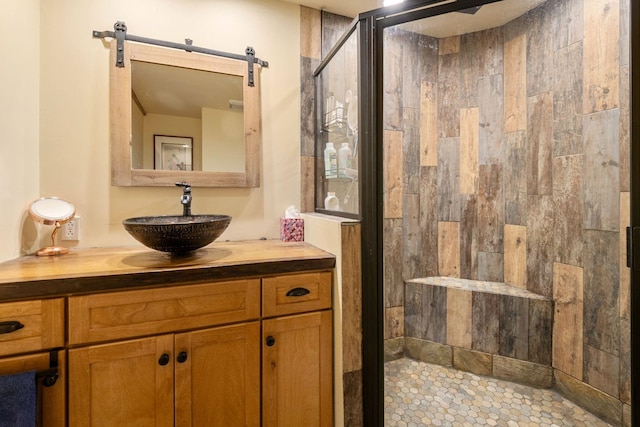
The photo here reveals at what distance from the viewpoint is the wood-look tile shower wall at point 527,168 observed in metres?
1.53

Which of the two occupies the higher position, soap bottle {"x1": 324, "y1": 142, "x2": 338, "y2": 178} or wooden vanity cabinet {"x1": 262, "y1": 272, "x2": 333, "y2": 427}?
soap bottle {"x1": 324, "y1": 142, "x2": 338, "y2": 178}

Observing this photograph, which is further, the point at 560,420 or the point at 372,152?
the point at 560,420

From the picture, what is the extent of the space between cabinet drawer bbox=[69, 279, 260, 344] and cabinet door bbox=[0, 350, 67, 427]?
0.30ft

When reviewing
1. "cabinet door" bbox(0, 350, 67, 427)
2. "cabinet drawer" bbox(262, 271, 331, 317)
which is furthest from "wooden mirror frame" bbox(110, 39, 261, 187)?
"cabinet door" bbox(0, 350, 67, 427)

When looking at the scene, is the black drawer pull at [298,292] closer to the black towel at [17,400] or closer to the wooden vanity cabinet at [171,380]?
the wooden vanity cabinet at [171,380]

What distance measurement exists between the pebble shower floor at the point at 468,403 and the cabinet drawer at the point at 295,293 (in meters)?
0.87

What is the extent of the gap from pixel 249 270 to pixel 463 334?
1.63 m

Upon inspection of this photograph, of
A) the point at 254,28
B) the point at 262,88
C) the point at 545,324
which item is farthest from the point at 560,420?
the point at 254,28

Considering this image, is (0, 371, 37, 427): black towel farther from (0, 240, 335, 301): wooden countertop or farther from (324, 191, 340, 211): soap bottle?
(324, 191, 340, 211): soap bottle

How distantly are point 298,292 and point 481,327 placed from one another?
55.7 inches

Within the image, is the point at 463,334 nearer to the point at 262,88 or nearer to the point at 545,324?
the point at 545,324

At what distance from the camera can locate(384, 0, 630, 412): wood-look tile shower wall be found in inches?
60.2

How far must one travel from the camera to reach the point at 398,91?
2.10 metres

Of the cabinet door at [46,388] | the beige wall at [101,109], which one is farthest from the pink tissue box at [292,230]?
the cabinet door at [46,388]
